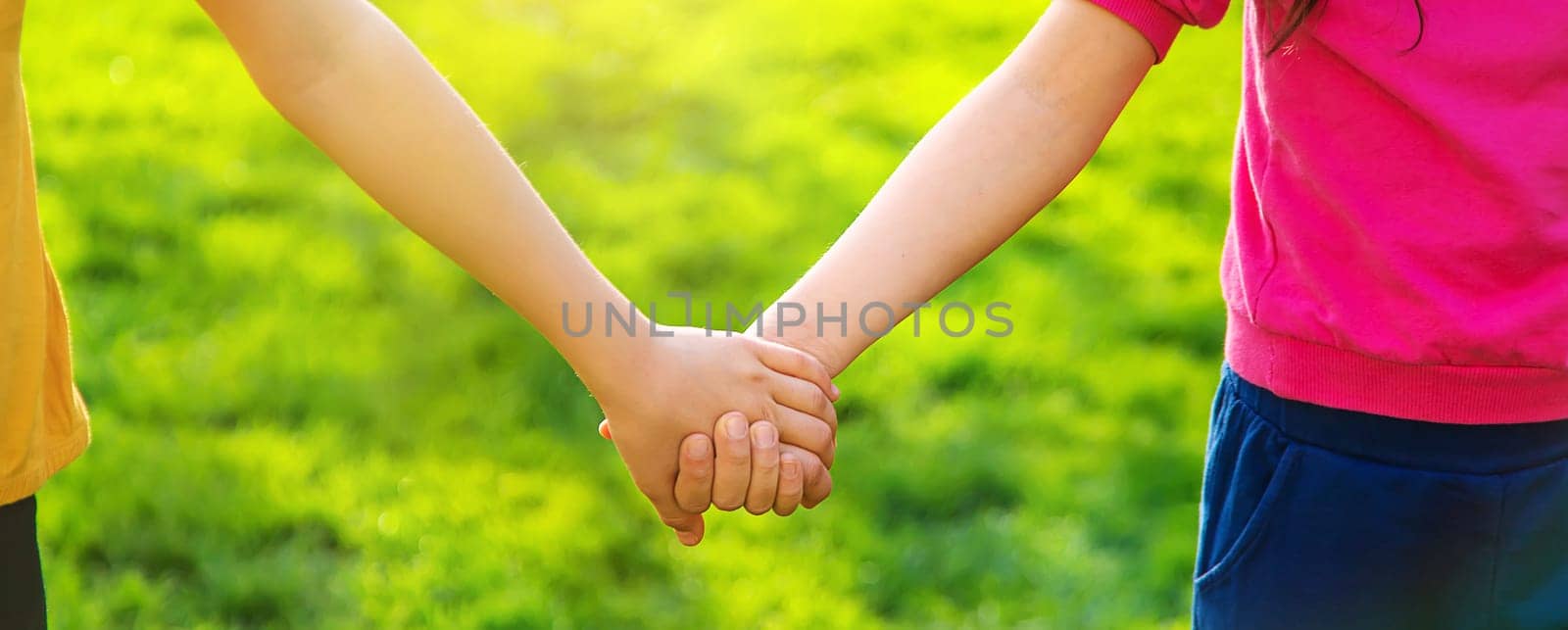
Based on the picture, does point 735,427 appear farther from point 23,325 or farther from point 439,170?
point 23,325

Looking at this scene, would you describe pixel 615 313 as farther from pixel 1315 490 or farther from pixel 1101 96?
pixel 1315 490

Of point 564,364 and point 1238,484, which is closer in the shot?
point 1238,484

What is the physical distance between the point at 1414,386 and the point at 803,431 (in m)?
0.73

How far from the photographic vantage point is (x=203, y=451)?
3.01 m

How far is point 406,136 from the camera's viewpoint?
1499mm

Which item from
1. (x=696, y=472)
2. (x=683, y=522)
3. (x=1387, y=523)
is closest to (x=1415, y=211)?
(x=1387, y=523)

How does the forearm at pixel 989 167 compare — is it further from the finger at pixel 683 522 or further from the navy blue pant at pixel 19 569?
the navy blue pant at pixel 19 569

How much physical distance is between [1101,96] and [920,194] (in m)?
0.22

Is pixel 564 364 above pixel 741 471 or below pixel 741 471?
below

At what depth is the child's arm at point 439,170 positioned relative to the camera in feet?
4.76

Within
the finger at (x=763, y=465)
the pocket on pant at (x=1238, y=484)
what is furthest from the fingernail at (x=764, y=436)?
the pocket on pant at (x=1238, y=484)

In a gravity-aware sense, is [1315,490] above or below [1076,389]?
above

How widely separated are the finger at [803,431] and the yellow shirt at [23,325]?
2.53 feet

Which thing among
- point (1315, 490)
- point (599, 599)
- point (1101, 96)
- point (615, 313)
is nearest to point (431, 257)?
point (599, 599)
